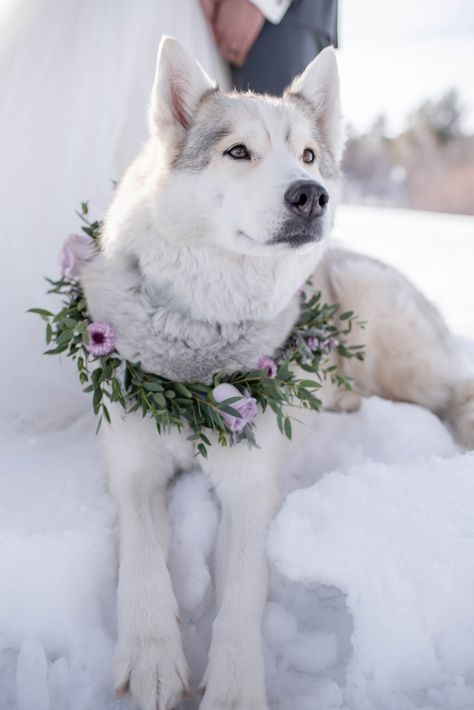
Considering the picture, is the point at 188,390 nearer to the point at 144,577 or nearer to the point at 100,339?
the point at 100,339

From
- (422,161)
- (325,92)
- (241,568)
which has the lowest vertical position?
(422,161)

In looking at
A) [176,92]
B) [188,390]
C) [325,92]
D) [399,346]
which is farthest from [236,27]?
[188,390]

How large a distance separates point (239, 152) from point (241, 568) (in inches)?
44.2

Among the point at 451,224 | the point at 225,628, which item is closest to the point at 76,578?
the point at 225,628

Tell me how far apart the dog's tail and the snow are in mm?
277

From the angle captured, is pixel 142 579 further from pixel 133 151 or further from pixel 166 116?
pixel 133 151

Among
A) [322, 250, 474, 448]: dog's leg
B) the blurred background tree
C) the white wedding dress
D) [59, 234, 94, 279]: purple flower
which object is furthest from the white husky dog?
the blurred background tree

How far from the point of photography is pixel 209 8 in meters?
2.49

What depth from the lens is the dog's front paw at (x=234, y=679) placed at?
3.73 ft

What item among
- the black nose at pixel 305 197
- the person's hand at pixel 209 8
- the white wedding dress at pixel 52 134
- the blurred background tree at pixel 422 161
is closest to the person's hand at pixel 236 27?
the person's hand at pixel 209 8

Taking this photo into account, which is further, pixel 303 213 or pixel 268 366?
pixel 268 366

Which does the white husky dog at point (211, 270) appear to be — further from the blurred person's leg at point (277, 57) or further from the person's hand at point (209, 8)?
the person's hand at point (209, 8)

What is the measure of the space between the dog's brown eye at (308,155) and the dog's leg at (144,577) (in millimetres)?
942

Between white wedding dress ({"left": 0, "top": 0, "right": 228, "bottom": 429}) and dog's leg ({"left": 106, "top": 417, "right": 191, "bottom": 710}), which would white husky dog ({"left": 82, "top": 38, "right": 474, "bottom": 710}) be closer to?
dog's leg ({"left": 106, "top": 417, "right": 191, "bottom": 710})
